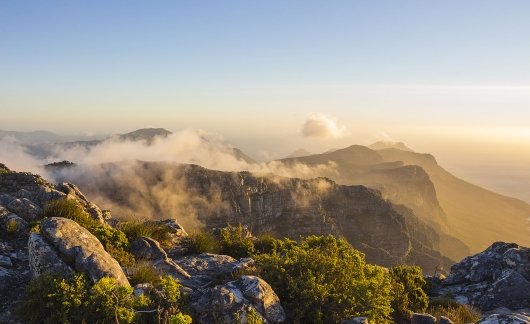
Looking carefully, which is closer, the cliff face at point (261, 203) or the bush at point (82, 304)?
the bush at point (82, 304)

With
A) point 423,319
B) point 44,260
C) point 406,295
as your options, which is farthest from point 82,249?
point 406,295

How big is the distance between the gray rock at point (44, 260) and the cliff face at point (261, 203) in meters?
132

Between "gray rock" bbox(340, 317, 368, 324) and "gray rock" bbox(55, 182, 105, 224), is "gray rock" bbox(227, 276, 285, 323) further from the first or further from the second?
"gray rock" bbox(55, 182, 105, 224)

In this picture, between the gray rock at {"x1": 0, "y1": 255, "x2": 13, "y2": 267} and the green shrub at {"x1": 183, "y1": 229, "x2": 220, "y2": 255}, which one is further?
the green shrub at {"x1": 183, "y1": 229, "x2": 220, "y2": 255}

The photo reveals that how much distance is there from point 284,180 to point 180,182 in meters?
68.2

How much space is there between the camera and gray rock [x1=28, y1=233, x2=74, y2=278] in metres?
8.41

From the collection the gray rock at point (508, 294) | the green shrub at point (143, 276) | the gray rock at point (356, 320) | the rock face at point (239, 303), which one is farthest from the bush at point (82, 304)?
the gray rock at point (508, 294)

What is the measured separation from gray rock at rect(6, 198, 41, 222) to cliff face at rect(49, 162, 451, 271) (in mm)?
123325

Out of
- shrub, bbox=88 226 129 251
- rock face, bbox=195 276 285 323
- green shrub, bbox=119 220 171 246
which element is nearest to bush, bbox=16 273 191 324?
rock face, bbox=195 276 285 323

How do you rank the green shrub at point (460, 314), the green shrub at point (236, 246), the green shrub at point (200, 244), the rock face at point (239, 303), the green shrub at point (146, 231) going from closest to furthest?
the rock face at point (239, 303) → the green shrub at point (460, 314) → the green shrub at point (146, 231) → the green shrub at point (200, 244) → the green shrub at point (236, 246)

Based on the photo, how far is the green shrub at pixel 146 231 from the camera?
14.1 m

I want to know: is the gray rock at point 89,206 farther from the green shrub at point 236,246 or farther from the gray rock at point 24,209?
the green shrub at point 236,246

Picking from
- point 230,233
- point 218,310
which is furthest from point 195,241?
point 218,310

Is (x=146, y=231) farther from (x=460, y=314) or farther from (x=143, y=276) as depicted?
A: (x=460, y=314)
